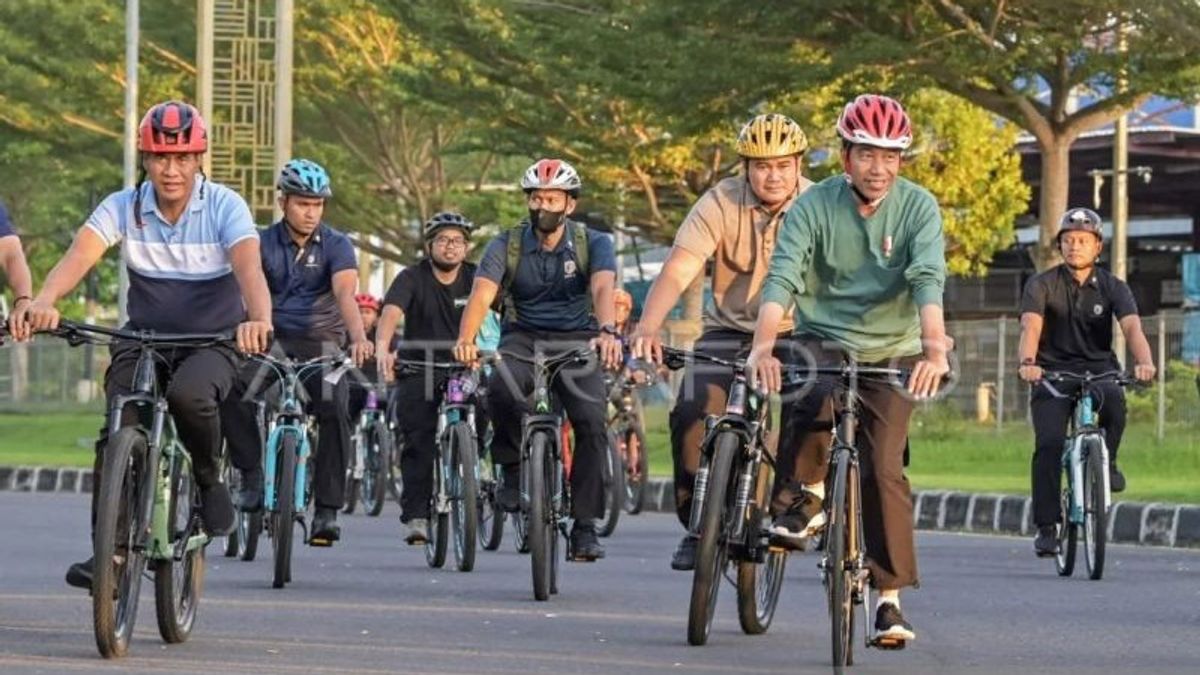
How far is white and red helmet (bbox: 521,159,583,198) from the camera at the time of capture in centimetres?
1365

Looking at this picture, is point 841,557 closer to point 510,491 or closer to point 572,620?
point 572,620

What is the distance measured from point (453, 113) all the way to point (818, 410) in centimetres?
2709

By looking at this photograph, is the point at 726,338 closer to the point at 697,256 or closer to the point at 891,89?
the point at 697,256

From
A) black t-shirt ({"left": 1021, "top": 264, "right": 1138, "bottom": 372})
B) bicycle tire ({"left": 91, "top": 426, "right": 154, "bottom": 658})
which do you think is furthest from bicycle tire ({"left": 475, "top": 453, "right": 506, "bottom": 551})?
bicycle tire ({"left": 91, "top": 426, "right": 154, "bottom": 658})

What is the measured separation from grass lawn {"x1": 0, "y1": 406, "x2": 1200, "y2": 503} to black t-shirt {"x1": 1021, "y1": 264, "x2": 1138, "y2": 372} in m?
4.05

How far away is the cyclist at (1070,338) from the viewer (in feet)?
50.5

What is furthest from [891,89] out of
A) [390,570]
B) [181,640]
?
[181,640]

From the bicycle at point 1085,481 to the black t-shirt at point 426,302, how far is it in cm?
319

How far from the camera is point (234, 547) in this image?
50.0ft

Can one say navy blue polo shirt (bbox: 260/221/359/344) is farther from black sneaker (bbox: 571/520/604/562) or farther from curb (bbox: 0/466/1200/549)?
curb (bbox: 0/466/1200/549)

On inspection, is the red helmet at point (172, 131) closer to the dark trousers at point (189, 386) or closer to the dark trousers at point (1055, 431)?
the dark trousers at point (189, 386)

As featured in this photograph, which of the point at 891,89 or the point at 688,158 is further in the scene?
the point at 688,158

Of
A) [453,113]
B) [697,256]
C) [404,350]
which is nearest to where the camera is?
[697,256]

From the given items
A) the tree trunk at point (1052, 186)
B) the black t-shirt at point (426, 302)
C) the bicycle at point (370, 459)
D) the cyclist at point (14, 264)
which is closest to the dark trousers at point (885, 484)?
the cyclist at point (14, 264)
